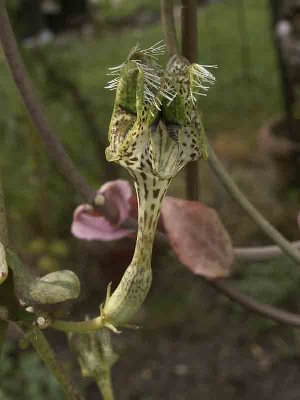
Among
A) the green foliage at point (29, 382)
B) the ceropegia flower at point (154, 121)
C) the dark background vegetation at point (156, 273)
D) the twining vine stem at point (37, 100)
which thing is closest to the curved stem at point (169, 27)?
the twining vine stem at point (37, 100)

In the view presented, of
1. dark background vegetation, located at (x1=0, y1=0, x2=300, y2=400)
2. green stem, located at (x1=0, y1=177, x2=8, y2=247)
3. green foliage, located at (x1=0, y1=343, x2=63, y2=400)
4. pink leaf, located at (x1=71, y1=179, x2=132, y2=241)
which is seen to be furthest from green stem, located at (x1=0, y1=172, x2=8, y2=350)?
green foliage, located at (x1=0, y1=343, x2=63, y2=400)

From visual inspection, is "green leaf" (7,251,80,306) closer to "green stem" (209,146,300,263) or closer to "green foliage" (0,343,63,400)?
"green stem" (209,146,300,263)

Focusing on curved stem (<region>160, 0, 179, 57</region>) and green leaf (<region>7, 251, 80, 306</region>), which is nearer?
green leaf (<region>7, 251, 80, 306</region>)

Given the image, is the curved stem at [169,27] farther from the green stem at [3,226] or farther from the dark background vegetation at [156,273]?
the dark background vegetation at [156,273]

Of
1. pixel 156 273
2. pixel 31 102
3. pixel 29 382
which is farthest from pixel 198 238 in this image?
pixel 156 273

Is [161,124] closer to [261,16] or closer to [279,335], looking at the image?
[279,335]

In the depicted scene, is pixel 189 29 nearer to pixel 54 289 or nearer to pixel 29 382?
pixel 54 289
